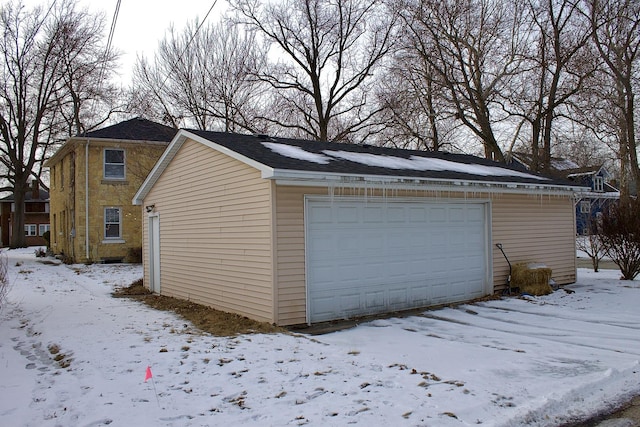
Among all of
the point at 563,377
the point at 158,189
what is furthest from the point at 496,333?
the point at 158,189

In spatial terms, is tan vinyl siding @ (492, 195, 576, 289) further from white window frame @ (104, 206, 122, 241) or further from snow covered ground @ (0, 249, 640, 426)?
white window frame @ (104, 206, 122, 241)

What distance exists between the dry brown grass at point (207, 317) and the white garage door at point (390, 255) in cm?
99

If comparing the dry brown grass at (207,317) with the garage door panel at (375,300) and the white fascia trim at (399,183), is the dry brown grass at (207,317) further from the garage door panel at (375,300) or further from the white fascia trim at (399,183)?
the white fascia trim at (399,183)

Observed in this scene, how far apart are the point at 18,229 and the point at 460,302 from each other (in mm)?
32476

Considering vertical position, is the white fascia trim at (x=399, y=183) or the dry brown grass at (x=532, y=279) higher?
the white fascia trim at (x=399, y=183)

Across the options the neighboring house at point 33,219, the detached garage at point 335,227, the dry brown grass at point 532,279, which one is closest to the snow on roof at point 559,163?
the detached garage at point 335,227

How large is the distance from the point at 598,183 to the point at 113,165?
37.1 m

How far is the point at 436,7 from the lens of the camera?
2133 cm

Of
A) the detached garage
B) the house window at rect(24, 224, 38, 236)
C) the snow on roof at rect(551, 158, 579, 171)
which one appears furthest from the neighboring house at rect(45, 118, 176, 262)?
the house window at rect(24, 224, 38, 236)

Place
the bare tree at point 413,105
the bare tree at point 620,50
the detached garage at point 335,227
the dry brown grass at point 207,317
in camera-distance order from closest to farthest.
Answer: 1. the dry brown grass at point 207,317
2. the detached garage at point 335,227
3. the bare tree at point 620,50
4. the bare tree at point 413,105

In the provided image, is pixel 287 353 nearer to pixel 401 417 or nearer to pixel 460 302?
pixel 401 417

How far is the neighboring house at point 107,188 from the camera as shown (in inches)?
840

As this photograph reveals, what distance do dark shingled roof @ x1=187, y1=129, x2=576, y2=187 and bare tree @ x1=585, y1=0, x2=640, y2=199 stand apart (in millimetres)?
11144

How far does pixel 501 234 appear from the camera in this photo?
37.4 feet
